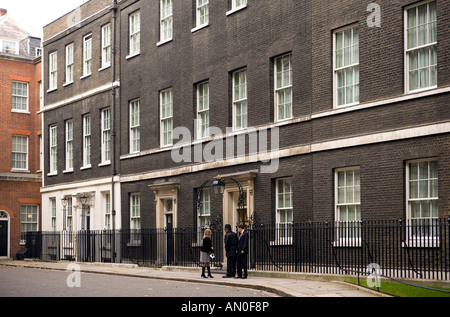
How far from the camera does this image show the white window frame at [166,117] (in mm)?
30656

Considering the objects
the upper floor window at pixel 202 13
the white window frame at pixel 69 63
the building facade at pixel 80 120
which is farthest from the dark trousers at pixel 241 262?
the white window frame at pixel 69 63

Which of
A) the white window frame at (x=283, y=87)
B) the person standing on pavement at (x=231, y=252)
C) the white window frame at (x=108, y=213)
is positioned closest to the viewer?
the person standing on pavement at (x=231, y=252)

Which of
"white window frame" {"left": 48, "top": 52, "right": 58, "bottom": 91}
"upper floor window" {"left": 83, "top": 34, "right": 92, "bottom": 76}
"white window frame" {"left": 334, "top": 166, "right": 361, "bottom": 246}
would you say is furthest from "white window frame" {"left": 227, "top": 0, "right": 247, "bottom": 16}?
"white window frame" {"left": 48, "top": 52, "right": 58, "bottom": 91}

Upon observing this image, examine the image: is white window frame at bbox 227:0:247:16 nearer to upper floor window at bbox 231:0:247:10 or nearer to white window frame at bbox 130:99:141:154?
upper floor window at bbox 231:0:247:10

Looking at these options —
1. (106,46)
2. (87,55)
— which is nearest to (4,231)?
(87,55)

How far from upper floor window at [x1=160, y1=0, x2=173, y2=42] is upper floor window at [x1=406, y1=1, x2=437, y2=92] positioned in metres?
12.9

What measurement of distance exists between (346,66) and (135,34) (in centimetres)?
1390

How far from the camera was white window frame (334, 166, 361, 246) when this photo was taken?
823 inches

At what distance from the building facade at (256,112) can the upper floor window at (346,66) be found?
0.04 m

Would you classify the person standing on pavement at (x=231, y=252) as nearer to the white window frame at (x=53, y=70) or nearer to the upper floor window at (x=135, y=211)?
the upper floor window at (x=135, y=211)

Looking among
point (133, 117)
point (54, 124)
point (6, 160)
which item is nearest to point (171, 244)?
point (133, 117)

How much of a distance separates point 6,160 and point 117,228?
1437 centimetres

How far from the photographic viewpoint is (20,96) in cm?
4650

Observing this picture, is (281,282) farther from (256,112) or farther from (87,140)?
(87,140)
